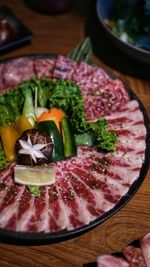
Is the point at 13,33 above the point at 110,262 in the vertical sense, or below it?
above

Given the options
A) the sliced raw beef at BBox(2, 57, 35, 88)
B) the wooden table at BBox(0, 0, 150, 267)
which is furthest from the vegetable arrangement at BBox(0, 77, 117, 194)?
the wooden table at BBox(0, 0, 150, 267)

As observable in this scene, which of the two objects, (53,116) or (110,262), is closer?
(110,262)

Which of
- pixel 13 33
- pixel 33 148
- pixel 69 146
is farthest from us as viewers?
pixel 13 33

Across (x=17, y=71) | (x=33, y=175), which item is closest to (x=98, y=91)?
(x=17, y=71)

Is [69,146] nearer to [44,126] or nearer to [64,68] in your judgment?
[44,126]

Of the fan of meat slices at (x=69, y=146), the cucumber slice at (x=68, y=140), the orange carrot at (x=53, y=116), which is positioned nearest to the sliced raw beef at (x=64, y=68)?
the fan of meat slices at (x=69, y=146)

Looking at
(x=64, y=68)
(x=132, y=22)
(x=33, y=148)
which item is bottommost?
(x=33, y=148)

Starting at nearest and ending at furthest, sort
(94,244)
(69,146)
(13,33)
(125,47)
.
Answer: (94,244)
(69,146)
(125,47)
(13,33)
